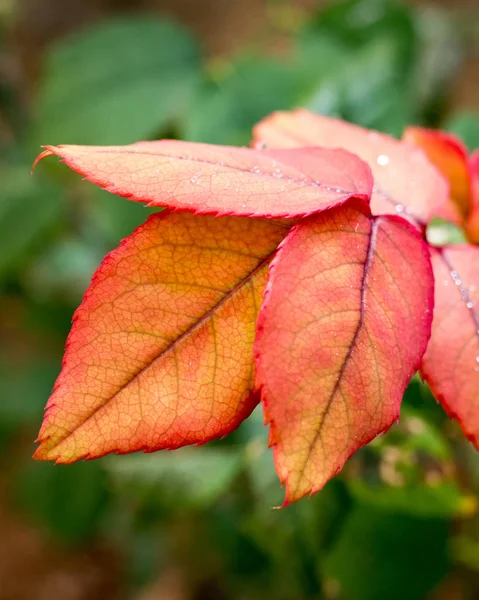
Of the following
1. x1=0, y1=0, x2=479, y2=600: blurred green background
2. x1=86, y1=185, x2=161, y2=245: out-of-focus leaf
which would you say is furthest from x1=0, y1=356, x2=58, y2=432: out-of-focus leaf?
x1=86, y1=185, x2=161, y2=245: out-of-focus leaf

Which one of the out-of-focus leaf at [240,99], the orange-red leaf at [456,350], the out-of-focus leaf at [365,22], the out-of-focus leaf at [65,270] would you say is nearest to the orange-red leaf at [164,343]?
the orange-red leaf at [456,350]

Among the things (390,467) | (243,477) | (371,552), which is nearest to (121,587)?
(243,477)

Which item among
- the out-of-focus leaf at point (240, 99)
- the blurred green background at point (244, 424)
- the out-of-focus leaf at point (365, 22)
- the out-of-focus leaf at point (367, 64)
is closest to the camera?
the blurred green background at point (244, 424)

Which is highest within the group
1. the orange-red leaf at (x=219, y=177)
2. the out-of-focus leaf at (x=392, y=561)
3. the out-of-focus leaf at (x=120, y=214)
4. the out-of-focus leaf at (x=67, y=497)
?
the orange-red leaf at (x=219, y=177)

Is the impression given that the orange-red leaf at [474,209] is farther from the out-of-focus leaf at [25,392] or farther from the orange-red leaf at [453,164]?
the out-of-focus leaf at [25,392]

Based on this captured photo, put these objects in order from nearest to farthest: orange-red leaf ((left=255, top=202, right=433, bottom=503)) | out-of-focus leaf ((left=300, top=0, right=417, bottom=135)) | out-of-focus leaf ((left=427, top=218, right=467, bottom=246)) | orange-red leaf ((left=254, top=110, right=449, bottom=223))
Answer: orange-red leaf ((left=255, top=202, right=433, bottom=503)) → orange-red leaf ((left=254, top=110, right=449, bottom=223)) → out-of-focus leaf ((left=427, top=218, right=467, bottom=246)) → out-of-focus leaf ((left=300, top=0, right=417, bottom=135))

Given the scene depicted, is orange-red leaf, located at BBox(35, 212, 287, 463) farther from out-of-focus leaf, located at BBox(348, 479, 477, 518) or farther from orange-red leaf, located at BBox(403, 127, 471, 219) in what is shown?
out-of-focus leaf, located at BBox(348, 479, 477, 518)

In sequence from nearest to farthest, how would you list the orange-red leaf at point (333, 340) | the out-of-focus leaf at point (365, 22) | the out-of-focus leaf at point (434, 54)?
the orange-red leaf at point (333, 340) < the out-of-focus leaf at point (365, 22) < the out-of-focus leaf at point (434, 54)

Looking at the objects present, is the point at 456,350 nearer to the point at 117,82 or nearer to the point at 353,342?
the point at 353,342
